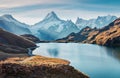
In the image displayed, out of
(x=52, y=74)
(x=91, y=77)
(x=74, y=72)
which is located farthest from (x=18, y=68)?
(x=91, y=77)

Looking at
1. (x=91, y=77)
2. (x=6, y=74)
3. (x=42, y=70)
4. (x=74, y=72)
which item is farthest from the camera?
(x=91, y=77)

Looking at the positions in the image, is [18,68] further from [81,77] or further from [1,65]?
[81,77]

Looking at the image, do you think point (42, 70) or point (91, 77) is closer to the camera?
point (42, 70)

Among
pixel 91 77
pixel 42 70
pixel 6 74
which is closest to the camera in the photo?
pixel 6 74

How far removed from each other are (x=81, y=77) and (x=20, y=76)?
22361mm

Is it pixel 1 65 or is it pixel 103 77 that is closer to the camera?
pixel 1 65

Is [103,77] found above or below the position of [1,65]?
below

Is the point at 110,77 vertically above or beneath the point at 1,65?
beneath

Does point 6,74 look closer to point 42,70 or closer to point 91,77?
point 42,70

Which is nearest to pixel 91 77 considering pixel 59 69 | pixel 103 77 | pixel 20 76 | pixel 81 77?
pixel 103 77

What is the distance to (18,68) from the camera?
75.1 meters

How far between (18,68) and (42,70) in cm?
764

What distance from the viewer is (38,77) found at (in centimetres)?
7556

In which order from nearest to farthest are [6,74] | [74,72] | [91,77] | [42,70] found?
[6,74] → [42,70] → [74,72] → [91,77]
